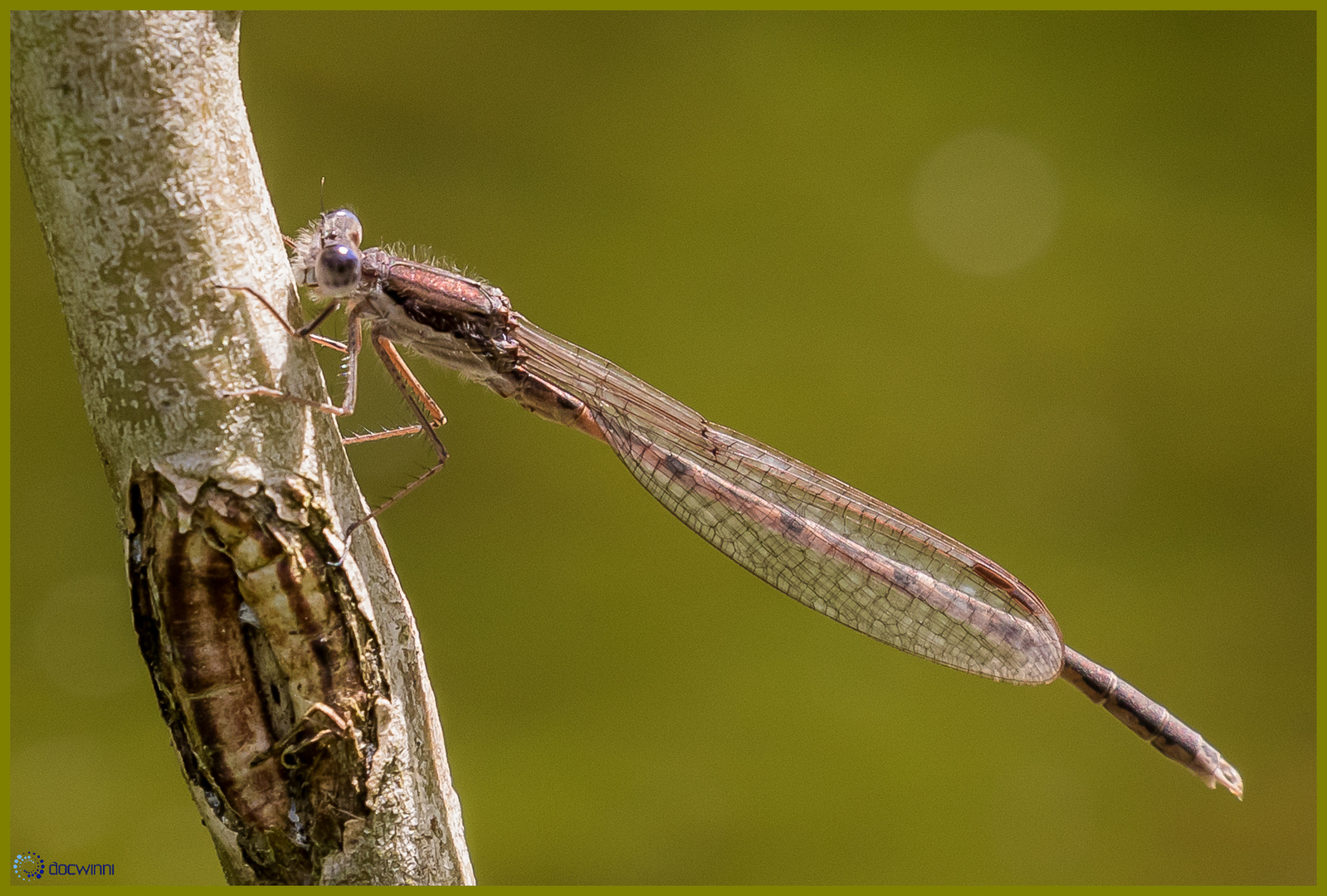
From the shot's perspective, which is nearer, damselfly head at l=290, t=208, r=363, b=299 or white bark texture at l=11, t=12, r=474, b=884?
white bark texture at l=11, t=12, r=474, b=884

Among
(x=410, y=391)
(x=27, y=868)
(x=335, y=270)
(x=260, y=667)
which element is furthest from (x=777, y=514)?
(x=27, y=868)

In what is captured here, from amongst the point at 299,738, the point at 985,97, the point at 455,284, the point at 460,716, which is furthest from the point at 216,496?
the point at 985,97

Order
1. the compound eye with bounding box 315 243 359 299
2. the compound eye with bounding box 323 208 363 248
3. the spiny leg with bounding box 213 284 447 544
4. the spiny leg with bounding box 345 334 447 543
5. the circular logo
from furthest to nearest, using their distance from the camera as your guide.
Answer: the circular logo, the spiny leg with bounding box 345 334 447 543, the compound eye with bounding box 323 208 363 248, the compound eye with bounding box 315 243 359 299, the spiny leg with bounding box 213 284 447 544

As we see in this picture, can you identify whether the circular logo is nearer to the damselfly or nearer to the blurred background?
the blurred background

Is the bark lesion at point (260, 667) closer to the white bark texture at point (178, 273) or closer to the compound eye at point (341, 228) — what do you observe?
the white bark texture at point (178, 273)

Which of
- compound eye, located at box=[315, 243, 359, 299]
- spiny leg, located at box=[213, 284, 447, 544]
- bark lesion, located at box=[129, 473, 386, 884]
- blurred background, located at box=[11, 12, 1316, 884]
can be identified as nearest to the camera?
bark lesion, located at box=[129, 473, 386, 884]

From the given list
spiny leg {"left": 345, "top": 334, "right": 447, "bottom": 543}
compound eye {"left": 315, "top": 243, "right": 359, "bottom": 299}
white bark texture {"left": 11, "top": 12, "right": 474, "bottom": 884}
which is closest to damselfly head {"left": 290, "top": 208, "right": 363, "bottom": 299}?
compound eye {"left": 315, "top": 243, "right": 359, "bottom": 299}
